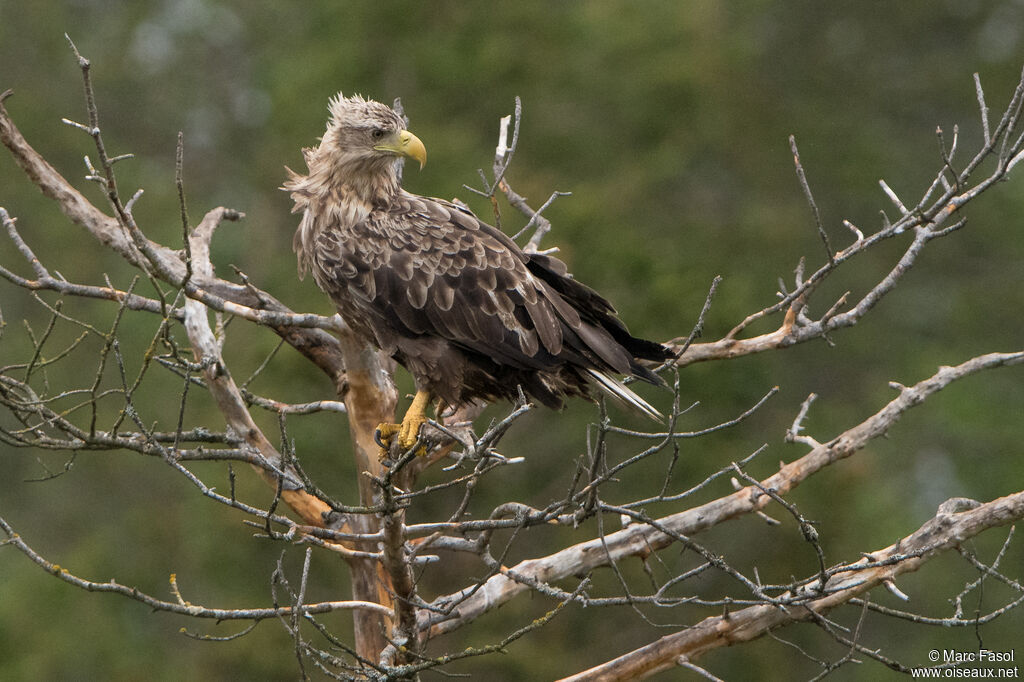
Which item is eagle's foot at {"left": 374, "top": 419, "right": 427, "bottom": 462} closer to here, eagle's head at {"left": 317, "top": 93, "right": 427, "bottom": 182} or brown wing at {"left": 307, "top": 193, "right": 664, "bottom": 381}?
brown wing at {"left": 307, "top": 193, "right": 664, "bottom": 381}

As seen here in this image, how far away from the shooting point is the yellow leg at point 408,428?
18.3 ft

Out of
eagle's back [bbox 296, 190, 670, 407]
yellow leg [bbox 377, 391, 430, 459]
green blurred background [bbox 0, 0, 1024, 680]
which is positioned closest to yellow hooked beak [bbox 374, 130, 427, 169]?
eagle's back [bbox 296, 190, 670, 407]

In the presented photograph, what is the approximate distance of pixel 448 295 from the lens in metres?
5.62

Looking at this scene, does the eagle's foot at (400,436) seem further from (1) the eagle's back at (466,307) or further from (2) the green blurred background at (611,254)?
(2) the green blurred background at (611,254)

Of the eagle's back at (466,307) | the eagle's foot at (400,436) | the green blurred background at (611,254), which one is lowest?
the eagle's foot at (400,436)

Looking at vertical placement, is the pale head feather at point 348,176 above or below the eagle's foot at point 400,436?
above

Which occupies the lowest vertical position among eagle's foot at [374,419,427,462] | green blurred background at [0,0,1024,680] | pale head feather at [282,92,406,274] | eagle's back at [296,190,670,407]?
eagle's foot at [374,419,427,462]

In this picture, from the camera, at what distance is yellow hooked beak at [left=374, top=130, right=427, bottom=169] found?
19.6ft

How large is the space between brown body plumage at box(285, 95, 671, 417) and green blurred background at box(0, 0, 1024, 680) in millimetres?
5460

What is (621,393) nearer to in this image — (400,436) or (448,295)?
(448,295)

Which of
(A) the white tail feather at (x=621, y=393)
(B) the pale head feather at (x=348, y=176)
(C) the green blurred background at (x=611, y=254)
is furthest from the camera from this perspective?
(C) the green blurred background at (x=611, y=254)

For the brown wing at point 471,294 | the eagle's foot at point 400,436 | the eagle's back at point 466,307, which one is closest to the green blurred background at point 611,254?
the eagle's foot at point 400,436

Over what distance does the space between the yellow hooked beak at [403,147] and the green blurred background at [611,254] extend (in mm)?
5626

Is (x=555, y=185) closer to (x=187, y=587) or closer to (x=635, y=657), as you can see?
(x=187, y=587)
